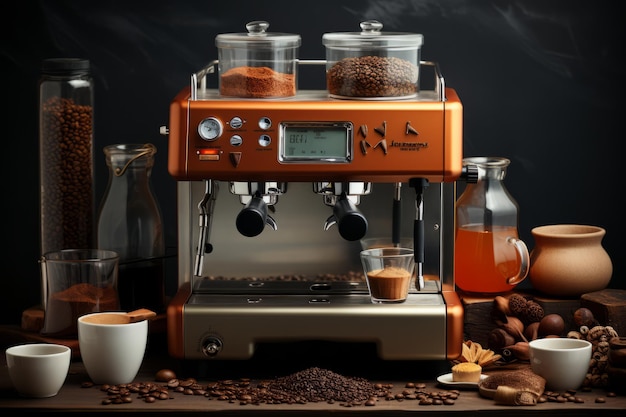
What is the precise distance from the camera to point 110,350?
1872 millimetres

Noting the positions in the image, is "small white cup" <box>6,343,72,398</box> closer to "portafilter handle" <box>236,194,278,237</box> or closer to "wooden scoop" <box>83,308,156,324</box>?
"wooden scoop" <box>83,308,156,324</box>

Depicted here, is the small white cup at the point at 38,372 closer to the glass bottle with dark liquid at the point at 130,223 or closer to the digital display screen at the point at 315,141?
the glass bottle with dark liquid at the point at 130,223

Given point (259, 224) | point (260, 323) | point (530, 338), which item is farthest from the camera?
point (530, 338)

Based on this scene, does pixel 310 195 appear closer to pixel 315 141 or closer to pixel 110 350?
pixel 315 141

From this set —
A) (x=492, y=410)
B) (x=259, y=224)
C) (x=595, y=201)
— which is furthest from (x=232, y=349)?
(x=595, y=201)

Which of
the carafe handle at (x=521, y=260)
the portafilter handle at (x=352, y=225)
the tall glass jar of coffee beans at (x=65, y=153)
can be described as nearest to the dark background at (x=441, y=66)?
the tall glass jar of coffee beans at (x=65, y=153)

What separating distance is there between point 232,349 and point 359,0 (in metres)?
0.86

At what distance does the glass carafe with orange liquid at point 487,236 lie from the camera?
2105 millimetres

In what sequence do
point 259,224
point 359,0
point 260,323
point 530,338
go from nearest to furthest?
point 259,224
point 260,323
point 530,338
point 359,0

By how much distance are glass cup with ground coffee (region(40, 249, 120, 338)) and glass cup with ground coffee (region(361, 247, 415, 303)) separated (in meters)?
0.49

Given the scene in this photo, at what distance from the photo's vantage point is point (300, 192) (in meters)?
2.00

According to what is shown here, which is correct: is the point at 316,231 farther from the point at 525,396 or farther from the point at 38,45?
the point at 38,45

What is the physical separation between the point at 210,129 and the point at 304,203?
0.84ft

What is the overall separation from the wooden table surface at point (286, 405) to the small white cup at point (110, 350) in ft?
0.11
